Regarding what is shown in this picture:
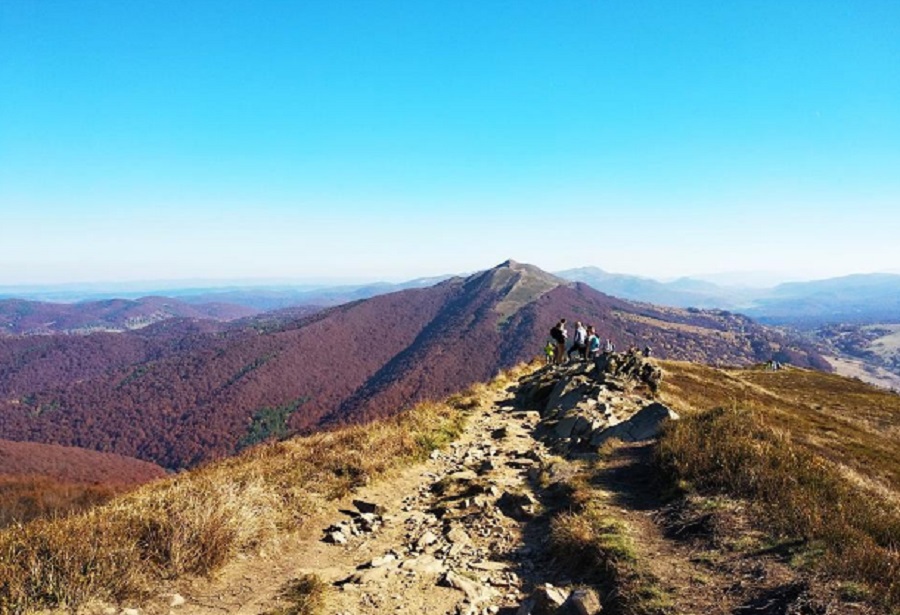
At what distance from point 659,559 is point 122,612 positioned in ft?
24.6

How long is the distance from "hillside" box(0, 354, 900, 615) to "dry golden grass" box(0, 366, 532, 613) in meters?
0.03

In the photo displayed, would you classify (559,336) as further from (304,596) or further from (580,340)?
(304,596)

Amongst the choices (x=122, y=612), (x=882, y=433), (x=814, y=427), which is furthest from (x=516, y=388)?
→ (x=882, y=433)

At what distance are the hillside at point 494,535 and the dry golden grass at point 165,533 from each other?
0.03m

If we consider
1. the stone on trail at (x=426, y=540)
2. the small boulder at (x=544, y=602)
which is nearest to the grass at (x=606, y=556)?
the small boulder at (x=544, y=602)

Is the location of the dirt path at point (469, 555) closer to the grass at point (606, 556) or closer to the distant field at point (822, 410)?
the grass at point (606, 556)

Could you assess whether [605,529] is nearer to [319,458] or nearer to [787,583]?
[787,583]

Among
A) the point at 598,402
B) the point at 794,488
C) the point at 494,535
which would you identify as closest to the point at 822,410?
the point at 598,402

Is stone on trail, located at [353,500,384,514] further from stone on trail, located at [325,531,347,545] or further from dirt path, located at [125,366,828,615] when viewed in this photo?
stone on trail, located at [325,531,347,545]

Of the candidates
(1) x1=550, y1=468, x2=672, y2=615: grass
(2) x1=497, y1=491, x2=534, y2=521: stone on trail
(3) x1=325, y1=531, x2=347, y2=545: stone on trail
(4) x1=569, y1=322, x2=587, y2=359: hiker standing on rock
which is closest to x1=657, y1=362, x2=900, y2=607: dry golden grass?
(1) x1=550, y1=468, x2=672, y2=615: grass

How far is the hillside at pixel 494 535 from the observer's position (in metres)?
6.12

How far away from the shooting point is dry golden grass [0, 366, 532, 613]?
5.97m

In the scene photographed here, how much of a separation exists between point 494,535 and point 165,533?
228 inches

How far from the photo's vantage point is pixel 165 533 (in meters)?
7.21
